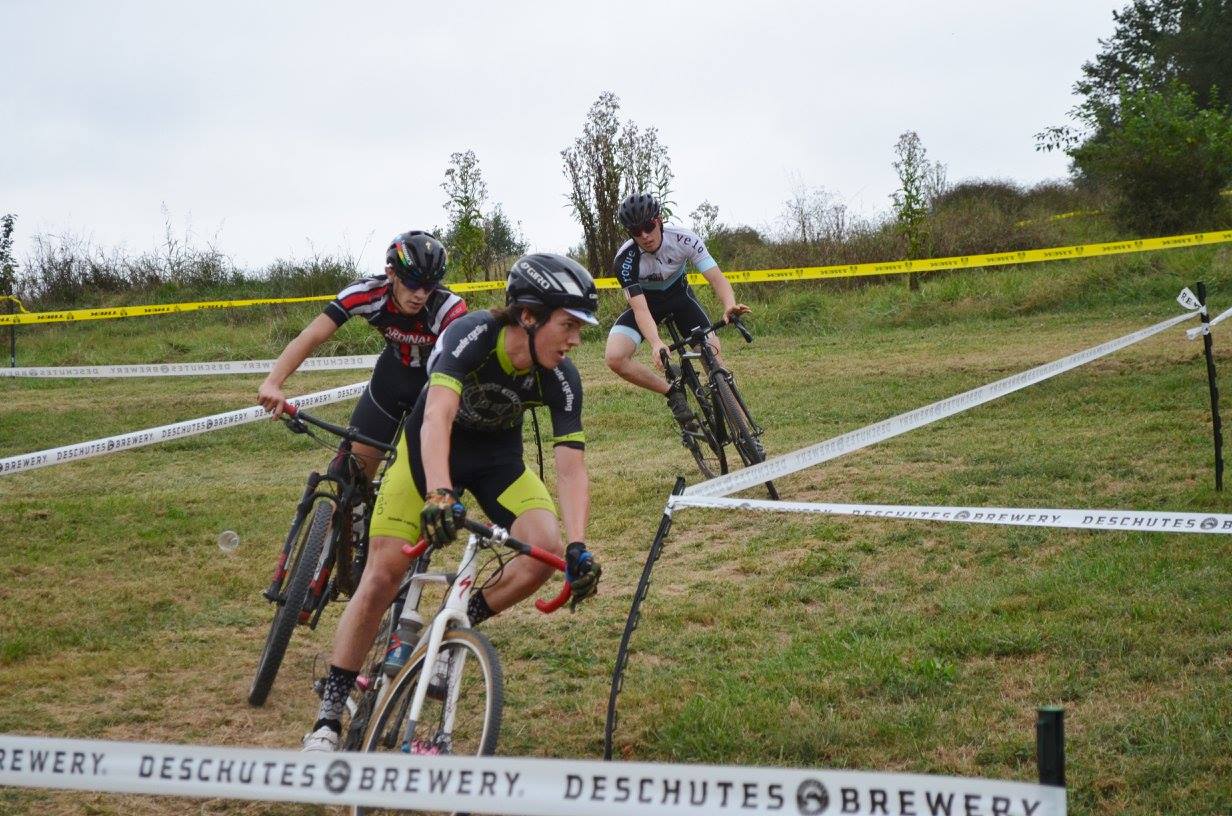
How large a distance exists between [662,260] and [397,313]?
380 cm

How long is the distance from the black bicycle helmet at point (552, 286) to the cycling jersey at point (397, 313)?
1772 mm

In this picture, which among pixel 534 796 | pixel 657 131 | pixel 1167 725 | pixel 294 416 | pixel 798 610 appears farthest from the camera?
pixel 657 131

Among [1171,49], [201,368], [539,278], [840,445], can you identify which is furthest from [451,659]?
[1171,49]

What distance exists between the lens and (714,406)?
9344 mm

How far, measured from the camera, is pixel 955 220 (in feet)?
81.4

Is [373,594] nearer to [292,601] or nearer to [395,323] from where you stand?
[292,601]

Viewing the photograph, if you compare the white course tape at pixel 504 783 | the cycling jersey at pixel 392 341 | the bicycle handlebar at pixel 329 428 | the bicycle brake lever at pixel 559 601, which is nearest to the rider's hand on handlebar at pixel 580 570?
the bicycle brake lever at pixel 559 601

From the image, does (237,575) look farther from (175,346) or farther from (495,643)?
(175,346)

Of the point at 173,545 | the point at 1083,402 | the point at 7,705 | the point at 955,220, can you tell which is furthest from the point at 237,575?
the point at 955,220

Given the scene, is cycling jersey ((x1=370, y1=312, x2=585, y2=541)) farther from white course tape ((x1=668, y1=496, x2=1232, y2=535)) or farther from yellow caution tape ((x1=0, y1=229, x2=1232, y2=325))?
yellow caution tape ((x1=0, y1=229, x2=1232, y2=325))

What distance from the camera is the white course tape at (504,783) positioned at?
7.84 feet

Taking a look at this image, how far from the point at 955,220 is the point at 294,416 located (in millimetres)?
21173

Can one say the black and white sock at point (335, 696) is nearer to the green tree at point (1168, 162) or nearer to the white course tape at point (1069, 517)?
the white course tape at point (1069, 517)

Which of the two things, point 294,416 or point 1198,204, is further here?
point 1198,204
